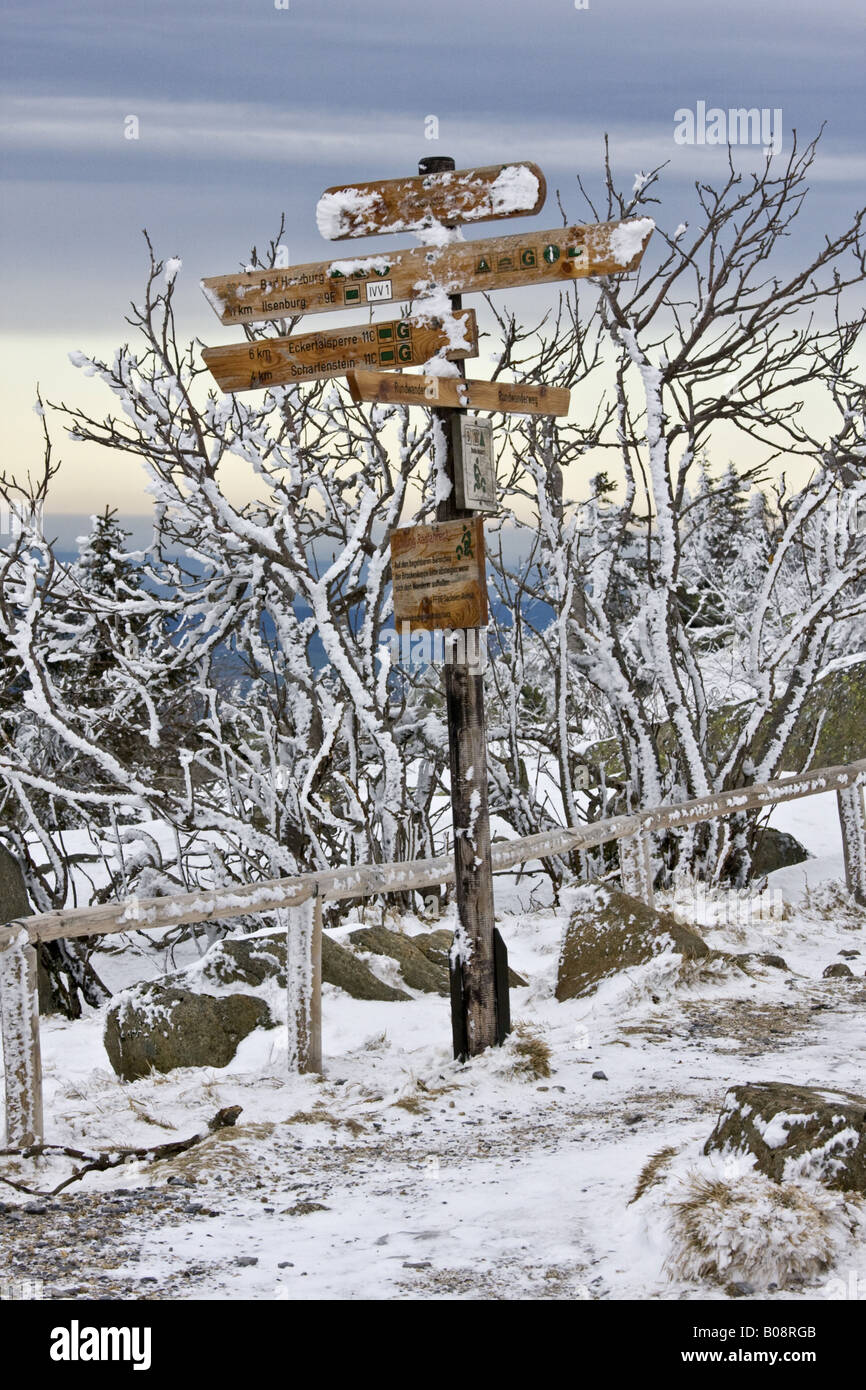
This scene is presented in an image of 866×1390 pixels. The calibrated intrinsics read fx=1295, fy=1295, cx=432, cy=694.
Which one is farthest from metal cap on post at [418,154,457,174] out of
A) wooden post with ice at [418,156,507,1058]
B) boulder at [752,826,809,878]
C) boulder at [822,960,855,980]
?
boulder at [752,826,809,878]

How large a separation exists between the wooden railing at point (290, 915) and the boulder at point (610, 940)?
416mm

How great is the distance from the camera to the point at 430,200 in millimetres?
6148

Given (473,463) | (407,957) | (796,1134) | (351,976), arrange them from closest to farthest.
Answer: (796,1134) < (473,463) < (351,976) < (407,957)

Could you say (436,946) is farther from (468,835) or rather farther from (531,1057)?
(531,1057)

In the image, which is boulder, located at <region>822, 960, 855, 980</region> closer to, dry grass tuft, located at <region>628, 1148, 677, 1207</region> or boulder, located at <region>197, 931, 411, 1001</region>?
boulder, located at <region>197, 931, 411, 1001</region>

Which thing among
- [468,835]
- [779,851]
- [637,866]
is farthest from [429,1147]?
[779,851]

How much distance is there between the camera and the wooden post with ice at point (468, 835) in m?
6.22

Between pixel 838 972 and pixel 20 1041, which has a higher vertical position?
pixel 20 1041

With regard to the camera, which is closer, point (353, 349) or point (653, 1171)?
point (653, 1171)

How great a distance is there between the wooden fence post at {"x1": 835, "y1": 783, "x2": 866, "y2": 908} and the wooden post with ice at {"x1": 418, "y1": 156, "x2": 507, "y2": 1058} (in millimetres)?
4927

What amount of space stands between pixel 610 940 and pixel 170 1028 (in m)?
2.61

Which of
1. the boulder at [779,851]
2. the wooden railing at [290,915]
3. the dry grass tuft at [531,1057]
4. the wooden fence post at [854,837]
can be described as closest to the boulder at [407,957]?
the wooden railing at [290,915]
